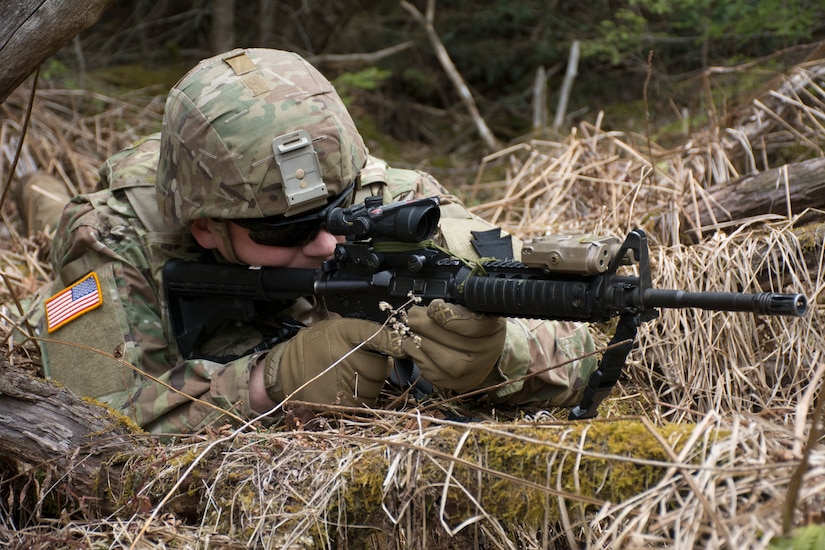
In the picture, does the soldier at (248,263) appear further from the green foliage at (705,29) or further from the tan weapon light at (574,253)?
the green foliage at (705,29)

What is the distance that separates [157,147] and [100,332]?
0.94m

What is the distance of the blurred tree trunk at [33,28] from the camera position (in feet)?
7.33

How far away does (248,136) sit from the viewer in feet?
9.23

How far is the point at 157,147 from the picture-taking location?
3.69 meters

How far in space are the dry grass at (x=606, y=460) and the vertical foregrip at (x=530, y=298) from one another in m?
0.29

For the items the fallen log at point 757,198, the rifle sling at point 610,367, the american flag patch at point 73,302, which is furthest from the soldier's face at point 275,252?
the fallen log at point 757,198

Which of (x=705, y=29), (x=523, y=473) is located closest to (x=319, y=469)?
(x=523, y=473)

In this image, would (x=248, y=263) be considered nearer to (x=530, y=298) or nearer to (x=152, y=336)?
(x=152, y=336)

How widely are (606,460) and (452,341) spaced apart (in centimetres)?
74

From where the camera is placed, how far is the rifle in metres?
2.11

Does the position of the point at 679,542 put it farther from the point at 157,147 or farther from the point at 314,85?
the point at 157,147

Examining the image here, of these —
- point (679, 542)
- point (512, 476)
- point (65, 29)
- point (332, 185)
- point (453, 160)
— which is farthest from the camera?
point (453, 160)

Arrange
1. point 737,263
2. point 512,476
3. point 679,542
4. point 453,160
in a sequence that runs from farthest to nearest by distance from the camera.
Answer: point 453,160 < point 737,263 < point 512,476 < point 679,542

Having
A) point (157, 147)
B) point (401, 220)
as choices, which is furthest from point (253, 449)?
point (157, 147)
